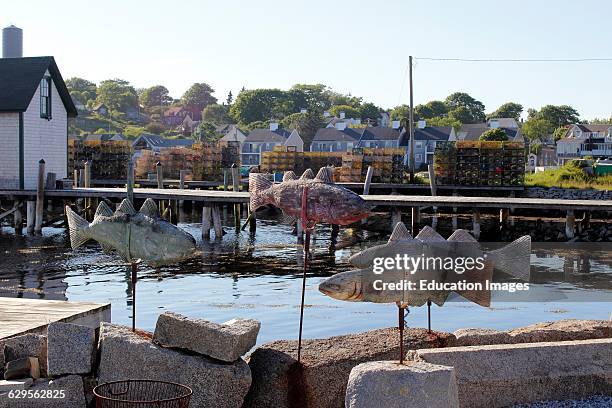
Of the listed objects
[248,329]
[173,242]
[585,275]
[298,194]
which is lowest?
[585,275]

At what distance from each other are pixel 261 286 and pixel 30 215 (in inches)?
587

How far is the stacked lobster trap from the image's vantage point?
1743 inches

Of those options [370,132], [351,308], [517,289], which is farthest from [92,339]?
[370,132]

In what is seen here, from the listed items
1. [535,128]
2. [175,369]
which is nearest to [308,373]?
[175,369]

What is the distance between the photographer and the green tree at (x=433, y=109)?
15188 cm

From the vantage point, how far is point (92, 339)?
8.02 m

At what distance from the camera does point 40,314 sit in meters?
10.2

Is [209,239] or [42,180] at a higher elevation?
[42,180]

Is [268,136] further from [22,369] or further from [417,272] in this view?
[417,272]

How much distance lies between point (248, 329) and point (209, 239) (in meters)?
21.8

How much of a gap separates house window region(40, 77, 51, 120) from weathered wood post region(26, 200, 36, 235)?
428 cm

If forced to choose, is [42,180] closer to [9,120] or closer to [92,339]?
[9,120]

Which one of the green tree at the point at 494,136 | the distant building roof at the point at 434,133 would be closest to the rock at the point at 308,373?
the green tree at the point at 494,136

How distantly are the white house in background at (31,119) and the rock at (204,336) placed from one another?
2684 cm
